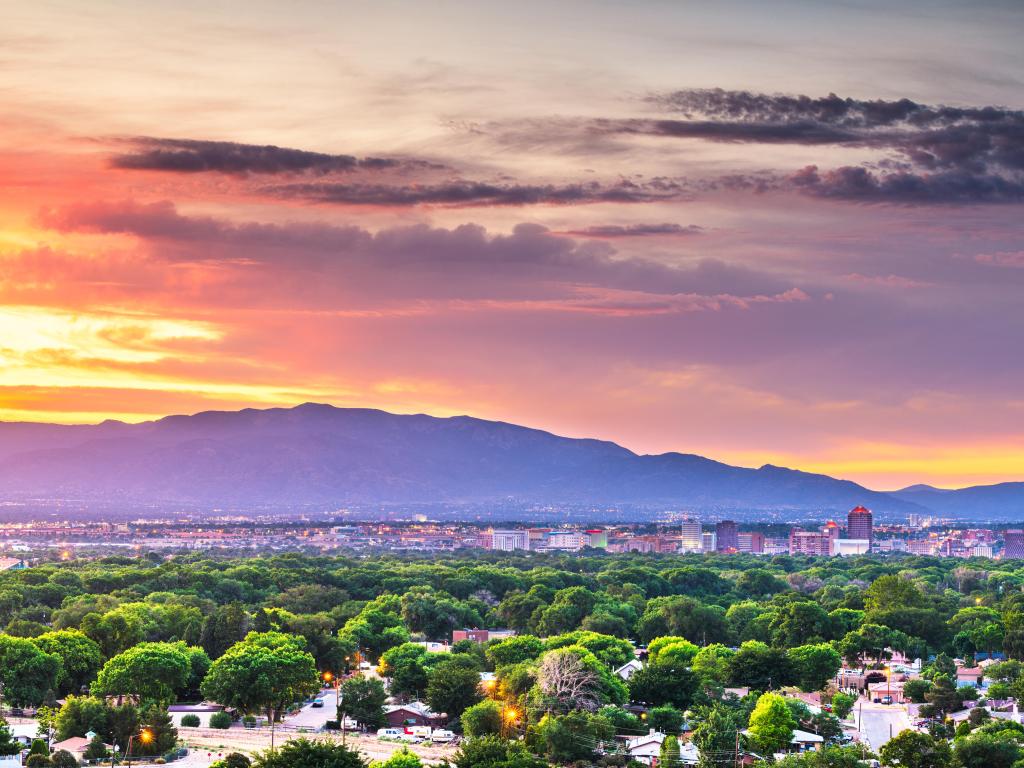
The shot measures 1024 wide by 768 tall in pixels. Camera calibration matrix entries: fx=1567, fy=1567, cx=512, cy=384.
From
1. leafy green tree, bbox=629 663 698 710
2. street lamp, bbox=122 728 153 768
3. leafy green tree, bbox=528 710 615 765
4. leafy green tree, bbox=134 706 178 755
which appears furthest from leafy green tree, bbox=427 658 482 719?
street lamp, bbox=122 728 153 768

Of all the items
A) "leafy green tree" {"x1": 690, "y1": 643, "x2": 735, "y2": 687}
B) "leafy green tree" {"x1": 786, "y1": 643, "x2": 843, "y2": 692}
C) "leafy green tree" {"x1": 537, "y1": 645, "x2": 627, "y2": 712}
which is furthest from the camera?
"leafy green tree" {"x1": 786, "y1": 643, "x2": 843, "y2": 692}

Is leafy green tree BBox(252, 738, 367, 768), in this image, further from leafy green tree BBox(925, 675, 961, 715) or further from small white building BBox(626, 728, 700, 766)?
leafy green tree BBox(925, 675, 961, 715)

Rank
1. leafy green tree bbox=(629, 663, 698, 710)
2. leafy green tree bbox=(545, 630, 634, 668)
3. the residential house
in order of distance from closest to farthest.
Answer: the residential house, leafy green tree bbox=(629, 663, 698, 710), leafy green tree bbox=(545, 630, 634, 668)

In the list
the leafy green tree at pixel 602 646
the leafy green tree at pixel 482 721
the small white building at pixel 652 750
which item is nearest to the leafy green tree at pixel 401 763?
the small white building at pixel 652 750

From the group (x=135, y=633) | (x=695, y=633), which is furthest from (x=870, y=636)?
(x=135, y=633)

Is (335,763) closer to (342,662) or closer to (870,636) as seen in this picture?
(342,662)

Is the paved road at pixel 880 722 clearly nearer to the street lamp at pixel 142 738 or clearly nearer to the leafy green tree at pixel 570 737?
the leafy green tree at pixel 570 737
